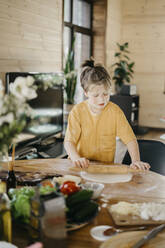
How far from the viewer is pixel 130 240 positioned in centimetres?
104

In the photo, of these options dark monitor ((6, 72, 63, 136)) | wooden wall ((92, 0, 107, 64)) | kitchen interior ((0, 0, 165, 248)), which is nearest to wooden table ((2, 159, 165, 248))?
kitchen interior ((0, 0, 165, 248))

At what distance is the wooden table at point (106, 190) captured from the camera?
1.07m

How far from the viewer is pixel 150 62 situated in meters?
Result: 6.72

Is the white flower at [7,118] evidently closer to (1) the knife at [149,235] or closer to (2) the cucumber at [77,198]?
(2) the cucumber at [77,198]

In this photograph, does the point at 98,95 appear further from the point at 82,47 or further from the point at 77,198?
the point at 82,47

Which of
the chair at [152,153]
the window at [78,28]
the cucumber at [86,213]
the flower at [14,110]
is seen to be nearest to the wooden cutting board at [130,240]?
the cucumber at [86,213]

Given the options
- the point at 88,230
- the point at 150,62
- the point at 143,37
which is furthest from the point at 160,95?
the point at 88,230

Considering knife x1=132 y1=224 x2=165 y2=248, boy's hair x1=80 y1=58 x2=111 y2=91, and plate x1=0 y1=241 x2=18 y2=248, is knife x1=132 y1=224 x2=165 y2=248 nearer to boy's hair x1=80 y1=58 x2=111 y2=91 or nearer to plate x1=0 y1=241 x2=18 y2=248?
plate x1=0 y1=241 x2=18 y2=248

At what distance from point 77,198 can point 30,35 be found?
259 centimetres

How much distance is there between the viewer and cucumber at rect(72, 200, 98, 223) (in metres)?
1.12

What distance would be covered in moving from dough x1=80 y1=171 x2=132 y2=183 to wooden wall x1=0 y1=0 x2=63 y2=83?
1667 mm

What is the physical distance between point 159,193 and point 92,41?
4.80m

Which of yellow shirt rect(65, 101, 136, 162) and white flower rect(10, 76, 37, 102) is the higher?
white flower rect(10, 76, 37, 102)

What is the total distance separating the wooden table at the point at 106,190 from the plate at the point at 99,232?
0.01 metres
